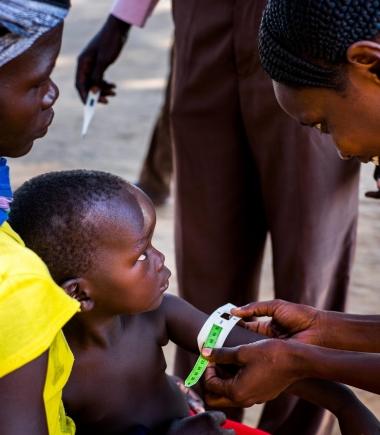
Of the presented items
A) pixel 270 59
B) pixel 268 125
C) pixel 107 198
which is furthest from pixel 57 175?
pixel 268 125

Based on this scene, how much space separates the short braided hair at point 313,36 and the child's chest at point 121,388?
2.39 ft

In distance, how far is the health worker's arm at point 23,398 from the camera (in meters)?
1.54

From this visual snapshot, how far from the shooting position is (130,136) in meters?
6.38

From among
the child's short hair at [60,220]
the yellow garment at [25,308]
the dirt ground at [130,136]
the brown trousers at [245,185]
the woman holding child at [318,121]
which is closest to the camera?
the yellow garment at [25,308]

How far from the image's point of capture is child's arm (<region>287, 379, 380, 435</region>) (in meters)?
2.10

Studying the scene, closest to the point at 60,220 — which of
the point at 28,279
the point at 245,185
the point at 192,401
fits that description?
the point at 28,279

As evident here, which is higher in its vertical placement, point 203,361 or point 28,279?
point 28,279

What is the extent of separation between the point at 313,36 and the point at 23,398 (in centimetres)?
86

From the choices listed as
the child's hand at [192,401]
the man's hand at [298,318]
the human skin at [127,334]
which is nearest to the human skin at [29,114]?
the human skin at [127,334]

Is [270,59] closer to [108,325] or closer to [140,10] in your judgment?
[108,325]

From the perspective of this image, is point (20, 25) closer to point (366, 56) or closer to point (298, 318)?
point (366, 56)

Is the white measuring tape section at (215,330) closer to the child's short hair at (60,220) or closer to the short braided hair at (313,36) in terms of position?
the child's short hair at (60,220)

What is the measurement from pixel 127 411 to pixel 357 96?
0.89m

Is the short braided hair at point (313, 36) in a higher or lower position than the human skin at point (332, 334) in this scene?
higher
